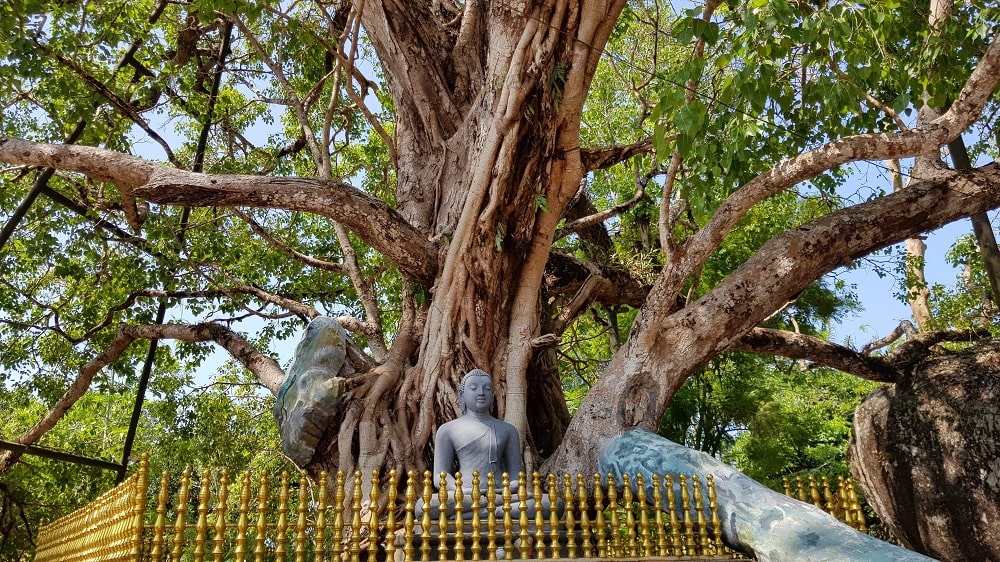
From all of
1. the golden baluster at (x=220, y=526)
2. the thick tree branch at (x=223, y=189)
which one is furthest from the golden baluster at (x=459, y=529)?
the thick tree branch at (x=223, y=189)

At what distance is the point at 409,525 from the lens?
393cm

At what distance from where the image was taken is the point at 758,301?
5.72 meters

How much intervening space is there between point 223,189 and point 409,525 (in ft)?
9.65

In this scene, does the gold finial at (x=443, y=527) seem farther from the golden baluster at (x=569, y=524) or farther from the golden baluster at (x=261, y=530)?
the golden baluster at (x=261, y=530)

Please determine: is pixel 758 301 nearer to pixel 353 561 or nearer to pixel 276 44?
pixel 353 561

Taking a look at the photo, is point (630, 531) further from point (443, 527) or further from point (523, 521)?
point (443, 527)

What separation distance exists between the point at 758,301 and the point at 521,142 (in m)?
2.12

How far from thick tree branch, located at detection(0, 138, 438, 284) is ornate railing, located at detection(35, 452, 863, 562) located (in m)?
2.10

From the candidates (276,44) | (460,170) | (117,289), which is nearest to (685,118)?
(460,170)

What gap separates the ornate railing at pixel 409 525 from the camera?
3.63 metres

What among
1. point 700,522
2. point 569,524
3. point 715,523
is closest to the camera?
point 569,524

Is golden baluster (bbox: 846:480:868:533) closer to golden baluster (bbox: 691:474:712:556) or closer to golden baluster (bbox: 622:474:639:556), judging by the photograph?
golden baluster (bbox: 691:474:712:556)

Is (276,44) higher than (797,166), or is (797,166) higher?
(276,44)

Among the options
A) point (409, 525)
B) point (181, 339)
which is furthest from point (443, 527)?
point (181, 339)
